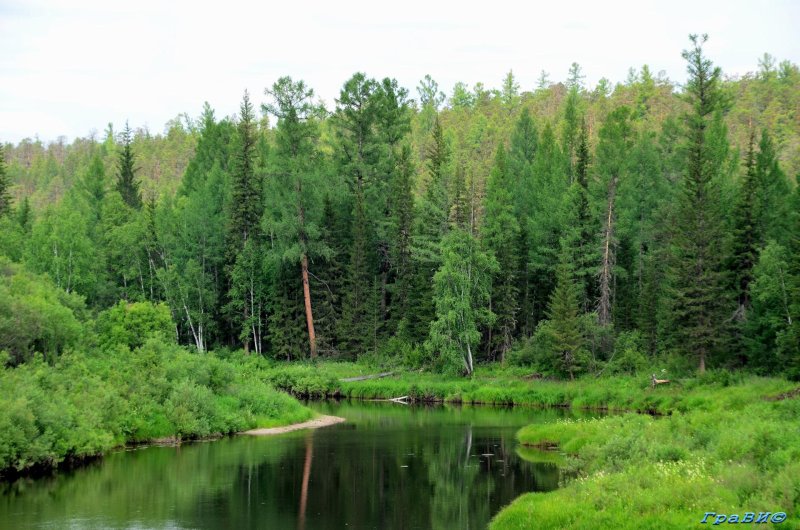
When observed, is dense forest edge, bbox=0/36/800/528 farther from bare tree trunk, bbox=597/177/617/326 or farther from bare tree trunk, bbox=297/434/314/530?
bare tree trunk, bbox=297/434/314/530

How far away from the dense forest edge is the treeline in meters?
0.25

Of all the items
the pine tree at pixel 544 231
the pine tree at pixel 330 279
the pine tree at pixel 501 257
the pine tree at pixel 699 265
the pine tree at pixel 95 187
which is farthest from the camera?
the pine tree at pixel 95 187

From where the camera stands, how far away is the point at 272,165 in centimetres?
7744

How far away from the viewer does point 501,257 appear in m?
73.2

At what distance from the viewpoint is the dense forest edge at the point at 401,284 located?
4341 cm

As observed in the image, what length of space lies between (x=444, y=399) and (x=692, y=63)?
34.4 meters

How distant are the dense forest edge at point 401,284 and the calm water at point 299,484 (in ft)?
8.25

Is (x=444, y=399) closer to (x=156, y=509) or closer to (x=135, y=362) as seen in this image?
(x=135, y=362)

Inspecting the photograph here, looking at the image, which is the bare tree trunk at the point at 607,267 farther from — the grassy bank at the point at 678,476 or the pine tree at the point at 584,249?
the grassy bank at the point at 678,476

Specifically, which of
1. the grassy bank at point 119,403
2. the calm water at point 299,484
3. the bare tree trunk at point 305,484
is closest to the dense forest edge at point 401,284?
the grassy bank at point 119,403

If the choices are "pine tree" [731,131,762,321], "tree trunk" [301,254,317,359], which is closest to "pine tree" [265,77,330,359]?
"tree trunk" [301,254,317,359]

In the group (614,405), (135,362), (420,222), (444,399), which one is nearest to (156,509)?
(135,362)

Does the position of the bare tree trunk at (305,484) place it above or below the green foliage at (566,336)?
below

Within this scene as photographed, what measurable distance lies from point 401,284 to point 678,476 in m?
55.5
